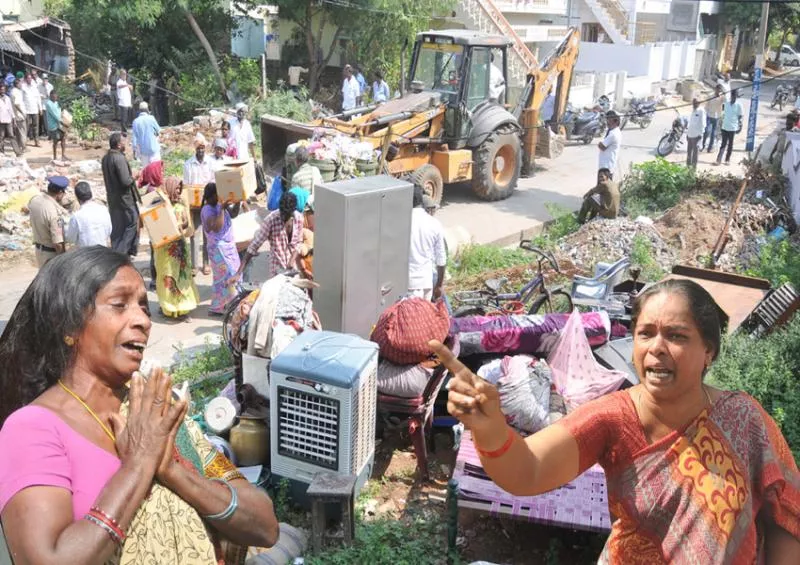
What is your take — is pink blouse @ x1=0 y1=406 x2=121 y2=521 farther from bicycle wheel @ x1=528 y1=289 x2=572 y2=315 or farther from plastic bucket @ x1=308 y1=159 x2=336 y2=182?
plastic bucket @ x1=308 y1=159 x2=336 y2=182

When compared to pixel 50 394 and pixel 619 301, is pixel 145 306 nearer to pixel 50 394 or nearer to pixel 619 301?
pixel 50 394

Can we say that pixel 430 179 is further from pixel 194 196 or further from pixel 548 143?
pixel 548 143

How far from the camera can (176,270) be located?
25.5 feet

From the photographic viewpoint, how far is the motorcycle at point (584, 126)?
61.5 feet

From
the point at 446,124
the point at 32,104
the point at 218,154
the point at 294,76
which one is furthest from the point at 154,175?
the point at 294,76

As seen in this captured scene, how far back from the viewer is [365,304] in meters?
5.86

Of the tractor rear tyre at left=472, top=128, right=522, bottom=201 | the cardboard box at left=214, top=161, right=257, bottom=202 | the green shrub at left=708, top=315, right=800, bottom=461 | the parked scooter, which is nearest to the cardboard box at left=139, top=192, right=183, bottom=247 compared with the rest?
the cardboard box at left=214, top=161, right=257, bottom=202

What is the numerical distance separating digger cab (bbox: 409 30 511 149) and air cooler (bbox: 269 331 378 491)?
8535 millimetres

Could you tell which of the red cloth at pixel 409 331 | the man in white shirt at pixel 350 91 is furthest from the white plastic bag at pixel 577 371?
the man in white shirt at pixel 350 91

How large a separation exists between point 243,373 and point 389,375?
95 cm

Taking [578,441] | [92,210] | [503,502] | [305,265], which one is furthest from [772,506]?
[92,210]

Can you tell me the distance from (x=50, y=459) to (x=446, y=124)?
451 inches

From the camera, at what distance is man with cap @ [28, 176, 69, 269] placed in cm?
703

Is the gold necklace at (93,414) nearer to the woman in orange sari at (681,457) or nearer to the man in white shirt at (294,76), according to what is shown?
the woman in orange sari at (681,457)
